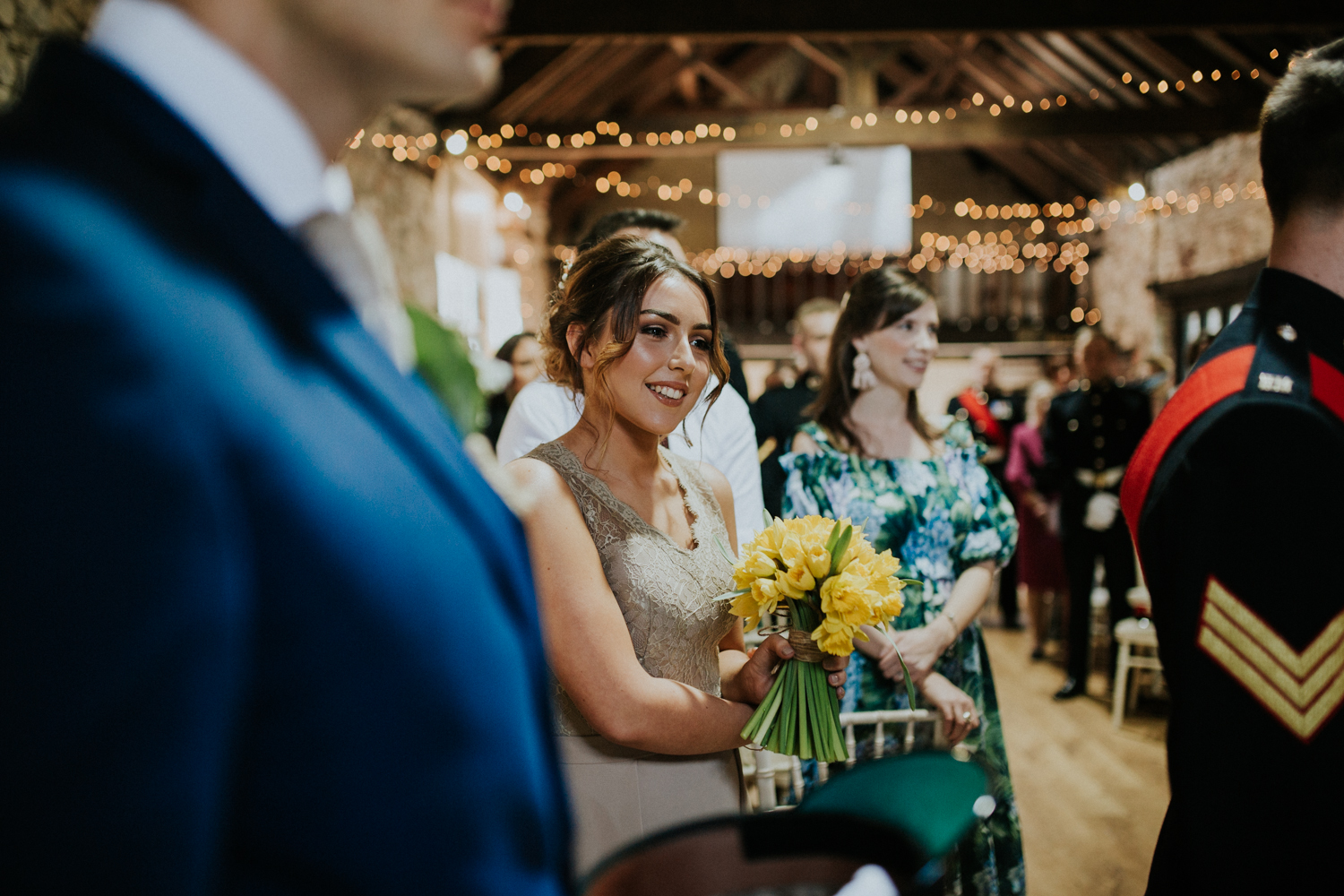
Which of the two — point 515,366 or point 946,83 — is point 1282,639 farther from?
point 946,83

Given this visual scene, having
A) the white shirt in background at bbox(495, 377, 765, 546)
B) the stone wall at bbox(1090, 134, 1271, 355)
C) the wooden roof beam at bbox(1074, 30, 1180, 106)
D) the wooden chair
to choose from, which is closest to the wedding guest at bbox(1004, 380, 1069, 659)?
the wooden chair

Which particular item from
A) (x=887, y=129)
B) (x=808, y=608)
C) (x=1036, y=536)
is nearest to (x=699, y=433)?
(x=808, y=608)

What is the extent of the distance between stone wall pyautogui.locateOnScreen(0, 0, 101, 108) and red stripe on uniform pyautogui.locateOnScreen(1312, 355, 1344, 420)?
155 inches

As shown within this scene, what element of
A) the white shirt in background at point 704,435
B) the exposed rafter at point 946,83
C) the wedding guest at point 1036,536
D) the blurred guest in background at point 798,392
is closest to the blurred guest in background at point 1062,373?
the wedding guest at point 1036,536

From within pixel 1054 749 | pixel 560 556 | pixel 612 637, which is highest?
pixel 560 556

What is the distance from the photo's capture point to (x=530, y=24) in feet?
20.0

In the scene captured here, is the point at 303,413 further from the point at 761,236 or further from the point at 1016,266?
the point at 1016,266

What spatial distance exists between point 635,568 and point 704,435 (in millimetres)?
842

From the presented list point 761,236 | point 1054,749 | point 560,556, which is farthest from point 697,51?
point 560,556

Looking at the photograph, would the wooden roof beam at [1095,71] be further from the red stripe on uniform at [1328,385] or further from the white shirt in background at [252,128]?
the white shirt in background at [252,128]

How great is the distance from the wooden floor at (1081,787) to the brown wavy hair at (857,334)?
5.41 ft

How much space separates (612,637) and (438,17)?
94 centimetres

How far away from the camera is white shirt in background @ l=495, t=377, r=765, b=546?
7.20ft

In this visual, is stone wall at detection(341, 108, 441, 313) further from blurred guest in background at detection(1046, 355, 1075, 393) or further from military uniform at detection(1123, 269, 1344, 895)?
military uniform at detection(1123, 269, 1344, 895)
